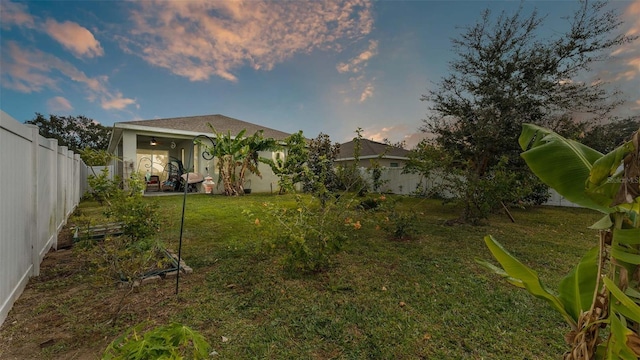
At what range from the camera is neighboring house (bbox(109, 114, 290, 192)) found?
40.7ft

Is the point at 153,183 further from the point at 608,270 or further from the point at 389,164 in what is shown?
the point at 608,270

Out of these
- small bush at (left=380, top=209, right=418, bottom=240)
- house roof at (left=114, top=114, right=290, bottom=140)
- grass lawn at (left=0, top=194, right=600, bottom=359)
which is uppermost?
house roof at (left=114, top=114, right=290, bottom=140)

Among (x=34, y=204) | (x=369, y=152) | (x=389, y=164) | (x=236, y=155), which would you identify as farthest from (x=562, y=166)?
(x=389, y=164)

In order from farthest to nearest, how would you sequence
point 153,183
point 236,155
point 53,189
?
point 153,183
point 236,155
point 53,189

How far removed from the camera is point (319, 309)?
2893 mm

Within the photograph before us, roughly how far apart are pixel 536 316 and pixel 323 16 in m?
8.95

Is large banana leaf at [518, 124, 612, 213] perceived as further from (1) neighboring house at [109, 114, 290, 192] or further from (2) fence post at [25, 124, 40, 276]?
(1) neighboring house at [109, 114, 290, 192]

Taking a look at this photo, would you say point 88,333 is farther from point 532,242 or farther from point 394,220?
point 532,242

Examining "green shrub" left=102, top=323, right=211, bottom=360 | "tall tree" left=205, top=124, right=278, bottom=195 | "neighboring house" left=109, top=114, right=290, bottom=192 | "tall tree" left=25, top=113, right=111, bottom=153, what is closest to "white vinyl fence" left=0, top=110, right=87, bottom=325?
"green shrub" left=102, top=323, right=211, bottom=360

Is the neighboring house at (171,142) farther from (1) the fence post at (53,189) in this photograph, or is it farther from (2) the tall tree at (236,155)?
(1) the fence post at (53,189)

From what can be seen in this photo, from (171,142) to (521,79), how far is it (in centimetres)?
1859

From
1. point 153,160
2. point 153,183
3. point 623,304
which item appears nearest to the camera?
point 623,304

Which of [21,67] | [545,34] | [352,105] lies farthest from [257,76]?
[545,34]

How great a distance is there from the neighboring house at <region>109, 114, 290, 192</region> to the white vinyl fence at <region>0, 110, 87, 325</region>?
5583 millimetres
